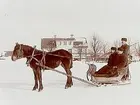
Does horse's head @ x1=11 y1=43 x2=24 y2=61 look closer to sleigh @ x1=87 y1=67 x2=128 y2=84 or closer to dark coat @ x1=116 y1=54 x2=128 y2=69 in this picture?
sleigh @ x1=87 y1=67 x2=128 y2=84

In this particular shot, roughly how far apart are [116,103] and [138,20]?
42 centimetres

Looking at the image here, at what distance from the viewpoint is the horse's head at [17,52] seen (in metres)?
1.56

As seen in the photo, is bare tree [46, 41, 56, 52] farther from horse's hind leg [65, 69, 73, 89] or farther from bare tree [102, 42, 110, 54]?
bare tree [102, 42, 110, 54]

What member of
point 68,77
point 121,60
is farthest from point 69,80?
point 121,60

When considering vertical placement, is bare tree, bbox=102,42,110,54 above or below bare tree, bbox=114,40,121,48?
below

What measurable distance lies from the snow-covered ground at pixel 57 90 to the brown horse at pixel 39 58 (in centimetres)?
2

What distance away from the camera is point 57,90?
1.56 m

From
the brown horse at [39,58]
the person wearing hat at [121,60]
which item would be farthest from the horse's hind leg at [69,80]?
the person wearing hat at [121,60]

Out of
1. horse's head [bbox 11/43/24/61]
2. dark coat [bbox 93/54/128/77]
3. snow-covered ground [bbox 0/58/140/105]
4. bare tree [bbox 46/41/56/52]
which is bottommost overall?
snow-covered ground [bbox 0/58/140/105]

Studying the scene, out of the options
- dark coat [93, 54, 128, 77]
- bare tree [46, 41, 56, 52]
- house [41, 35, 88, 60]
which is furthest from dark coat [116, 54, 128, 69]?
bare tree [46, 41, 56, 52]

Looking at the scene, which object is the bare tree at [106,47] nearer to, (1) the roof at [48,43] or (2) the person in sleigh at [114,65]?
(2) the person in sleigh at [114,65]

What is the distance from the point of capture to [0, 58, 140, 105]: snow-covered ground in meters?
1.53

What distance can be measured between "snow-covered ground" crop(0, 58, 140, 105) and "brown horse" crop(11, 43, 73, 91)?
0.08 feet

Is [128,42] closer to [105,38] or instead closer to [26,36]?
[105,38]
